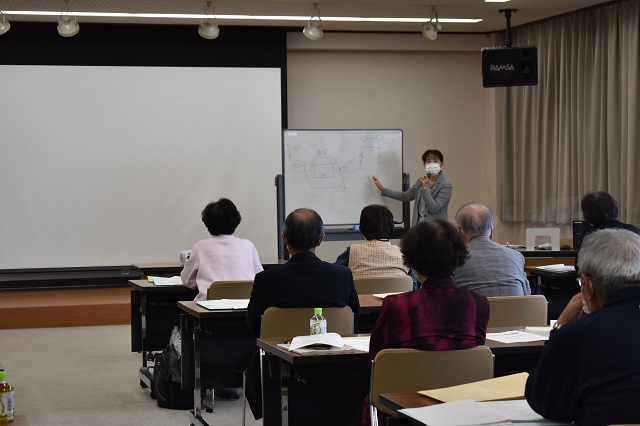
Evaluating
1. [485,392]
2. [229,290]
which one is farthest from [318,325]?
[229,290]

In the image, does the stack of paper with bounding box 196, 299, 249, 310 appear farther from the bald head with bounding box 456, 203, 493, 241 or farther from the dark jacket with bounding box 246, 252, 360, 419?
the bald head with bounding box 456, 203, 493, 241

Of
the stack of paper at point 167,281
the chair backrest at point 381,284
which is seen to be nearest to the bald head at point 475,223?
the chair backrest at point 381,284

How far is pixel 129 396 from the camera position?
19.1 feet

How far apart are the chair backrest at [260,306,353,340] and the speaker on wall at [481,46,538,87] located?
218 inches

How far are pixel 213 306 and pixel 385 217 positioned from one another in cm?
129

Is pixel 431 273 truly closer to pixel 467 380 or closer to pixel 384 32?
pixel 467 380

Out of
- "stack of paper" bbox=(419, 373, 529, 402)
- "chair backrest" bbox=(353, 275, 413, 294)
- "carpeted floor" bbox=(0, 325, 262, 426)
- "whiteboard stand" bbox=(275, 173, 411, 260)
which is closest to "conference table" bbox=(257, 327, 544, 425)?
"stack of paper" bbox=(419, 373, 529, 402)

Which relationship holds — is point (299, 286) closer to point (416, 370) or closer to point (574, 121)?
point (416, 370)

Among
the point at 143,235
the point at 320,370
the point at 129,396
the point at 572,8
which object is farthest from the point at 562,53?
the point at 320,370

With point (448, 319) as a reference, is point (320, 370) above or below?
below

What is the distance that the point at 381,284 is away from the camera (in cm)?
502

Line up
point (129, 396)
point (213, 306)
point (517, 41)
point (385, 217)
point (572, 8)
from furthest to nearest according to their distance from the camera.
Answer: point (517, 41)
point (572, 8)
point (129, 396)
point (385, 217)
point (213, 306)

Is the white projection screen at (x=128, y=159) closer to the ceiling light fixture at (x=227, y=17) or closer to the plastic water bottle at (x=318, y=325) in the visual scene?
the ceiling light fixture at (x=227, y=17)

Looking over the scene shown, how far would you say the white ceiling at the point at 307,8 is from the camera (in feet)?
28.0
